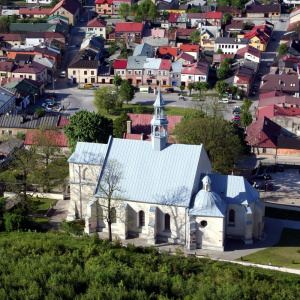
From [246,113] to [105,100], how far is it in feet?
74.0

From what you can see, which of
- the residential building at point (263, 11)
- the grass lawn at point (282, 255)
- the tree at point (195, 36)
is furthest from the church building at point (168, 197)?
the residential building at point (263, 11)

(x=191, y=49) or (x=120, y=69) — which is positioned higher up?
(x=191, y=49)

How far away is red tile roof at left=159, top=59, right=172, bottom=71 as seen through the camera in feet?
355

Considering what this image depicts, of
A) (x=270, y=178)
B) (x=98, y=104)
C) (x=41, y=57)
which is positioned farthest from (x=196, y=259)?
(x=41, y=57)

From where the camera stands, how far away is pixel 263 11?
149750 mm

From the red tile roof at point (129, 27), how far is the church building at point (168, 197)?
3088 inches

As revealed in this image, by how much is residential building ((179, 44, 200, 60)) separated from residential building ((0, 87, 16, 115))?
3891 cm

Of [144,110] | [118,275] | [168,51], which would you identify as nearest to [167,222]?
[118,275]

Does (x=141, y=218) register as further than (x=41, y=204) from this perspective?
No

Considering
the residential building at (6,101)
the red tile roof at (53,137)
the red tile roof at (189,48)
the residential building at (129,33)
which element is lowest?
the red tile roof at (53,137)

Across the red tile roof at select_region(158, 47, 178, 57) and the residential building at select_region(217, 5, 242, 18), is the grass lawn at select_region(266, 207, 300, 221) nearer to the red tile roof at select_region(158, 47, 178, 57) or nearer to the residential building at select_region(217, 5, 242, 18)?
the red tile roof at select_region(158, 47, 178, 57)

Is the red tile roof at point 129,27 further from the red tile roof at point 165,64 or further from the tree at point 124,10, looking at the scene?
the red tile roof at point 165,64

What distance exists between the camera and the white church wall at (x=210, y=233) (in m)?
52.8

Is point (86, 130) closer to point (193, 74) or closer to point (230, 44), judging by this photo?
point (193, 74)
